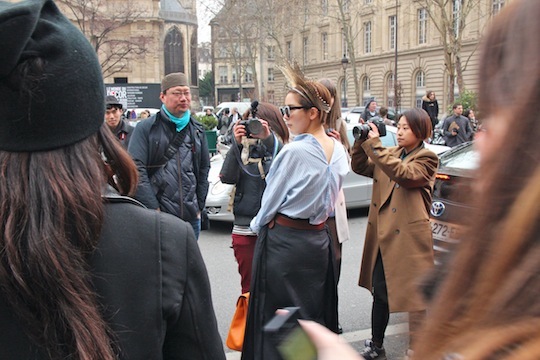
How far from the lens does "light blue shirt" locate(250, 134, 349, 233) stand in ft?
11.6

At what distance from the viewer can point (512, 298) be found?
29.4 inches

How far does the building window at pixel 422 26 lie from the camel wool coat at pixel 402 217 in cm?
4686

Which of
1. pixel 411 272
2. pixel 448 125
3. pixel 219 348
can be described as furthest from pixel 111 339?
pixel 448 125

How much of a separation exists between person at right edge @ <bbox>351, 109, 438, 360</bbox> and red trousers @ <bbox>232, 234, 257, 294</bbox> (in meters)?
0.99

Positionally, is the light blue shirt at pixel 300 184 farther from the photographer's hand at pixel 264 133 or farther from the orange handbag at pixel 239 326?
the photographer's hand at pixel 264 133

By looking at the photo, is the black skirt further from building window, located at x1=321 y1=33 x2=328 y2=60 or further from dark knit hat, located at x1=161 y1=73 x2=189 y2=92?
building window, located at x1=321 y1=33 x2=328 y2=60

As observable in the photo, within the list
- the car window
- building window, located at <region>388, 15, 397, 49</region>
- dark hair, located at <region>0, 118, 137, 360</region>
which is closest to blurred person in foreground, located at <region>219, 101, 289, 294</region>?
the car window

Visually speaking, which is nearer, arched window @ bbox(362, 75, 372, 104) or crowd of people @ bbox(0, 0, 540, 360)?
crowd of people @ bbox(0, 0, 540, 360)

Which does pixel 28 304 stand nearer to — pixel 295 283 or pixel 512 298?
pixel 512 298

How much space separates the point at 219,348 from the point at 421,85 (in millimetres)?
50958

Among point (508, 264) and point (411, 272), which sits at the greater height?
point (508, 264)

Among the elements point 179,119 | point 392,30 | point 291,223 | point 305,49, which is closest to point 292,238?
point 291,223

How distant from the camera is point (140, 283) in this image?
1.28m

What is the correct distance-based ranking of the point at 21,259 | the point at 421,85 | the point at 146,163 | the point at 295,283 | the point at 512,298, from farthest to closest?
the point at 421,85, the point at 146,163, the point at 295,283, the point at 21,259, the point at 512,298
